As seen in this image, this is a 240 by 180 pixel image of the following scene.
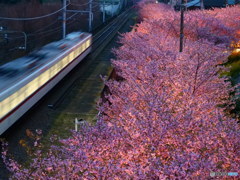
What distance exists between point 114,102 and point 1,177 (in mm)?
5684

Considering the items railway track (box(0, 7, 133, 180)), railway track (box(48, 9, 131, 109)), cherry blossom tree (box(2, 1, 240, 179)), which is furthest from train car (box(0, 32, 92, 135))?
cherry blossom tree (box(2, 1, 240, 179))

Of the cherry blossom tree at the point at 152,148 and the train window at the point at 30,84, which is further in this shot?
the train window at the point at 30,84

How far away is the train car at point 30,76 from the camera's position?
15.0m

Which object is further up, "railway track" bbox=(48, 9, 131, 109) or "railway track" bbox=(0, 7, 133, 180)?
"railway track" bbox=(48, 9, 131, 109)

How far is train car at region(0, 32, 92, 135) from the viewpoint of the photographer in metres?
15.0

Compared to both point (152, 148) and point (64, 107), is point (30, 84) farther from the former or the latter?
point (152, 148)

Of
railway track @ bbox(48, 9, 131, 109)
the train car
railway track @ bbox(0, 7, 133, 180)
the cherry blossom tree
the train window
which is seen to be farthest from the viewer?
railway track @ bbox(48, 9, 131, 109)

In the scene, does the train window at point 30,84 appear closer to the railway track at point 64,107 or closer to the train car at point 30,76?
the train car at point 30,76

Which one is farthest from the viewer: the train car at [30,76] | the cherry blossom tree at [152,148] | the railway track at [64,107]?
the railway track at [64,107]

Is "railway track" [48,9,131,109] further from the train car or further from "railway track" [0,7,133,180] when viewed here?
the train car

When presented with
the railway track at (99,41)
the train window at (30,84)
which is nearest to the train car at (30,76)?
the train window at (30,84)

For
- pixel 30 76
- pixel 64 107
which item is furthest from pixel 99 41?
pixel 30 76

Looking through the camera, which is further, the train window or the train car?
the train car

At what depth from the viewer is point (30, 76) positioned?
17531 mm
